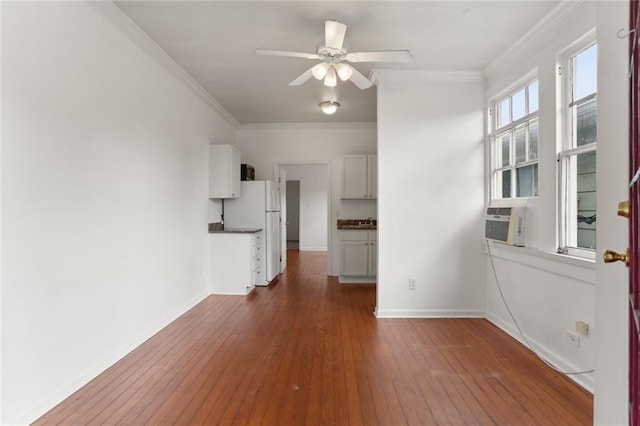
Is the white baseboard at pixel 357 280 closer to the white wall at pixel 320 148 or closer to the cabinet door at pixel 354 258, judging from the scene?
the cabinet door at pixel 354 258

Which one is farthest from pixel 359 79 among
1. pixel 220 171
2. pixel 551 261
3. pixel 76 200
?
pixel 220 171

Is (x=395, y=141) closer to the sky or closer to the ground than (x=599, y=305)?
closer to the sky

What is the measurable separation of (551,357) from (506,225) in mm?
1109

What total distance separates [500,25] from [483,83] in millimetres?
917

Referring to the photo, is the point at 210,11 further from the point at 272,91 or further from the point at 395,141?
the point at 395,141

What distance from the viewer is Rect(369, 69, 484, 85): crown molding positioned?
11.1ft

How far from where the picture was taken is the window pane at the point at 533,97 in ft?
9.10

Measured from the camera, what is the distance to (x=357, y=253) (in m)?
5.17

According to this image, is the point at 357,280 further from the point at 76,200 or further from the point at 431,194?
the point at 76,200

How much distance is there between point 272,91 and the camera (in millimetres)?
4059

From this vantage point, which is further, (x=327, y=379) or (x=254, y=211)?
(x=254, y=211)

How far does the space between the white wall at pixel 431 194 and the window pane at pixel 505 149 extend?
211mm

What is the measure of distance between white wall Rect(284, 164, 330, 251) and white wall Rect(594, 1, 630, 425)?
815 cm

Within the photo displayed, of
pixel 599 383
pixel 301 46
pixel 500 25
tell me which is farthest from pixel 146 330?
pixel 500 25
